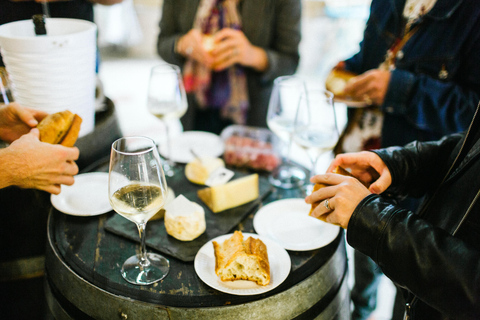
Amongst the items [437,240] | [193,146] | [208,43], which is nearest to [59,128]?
[193,146]

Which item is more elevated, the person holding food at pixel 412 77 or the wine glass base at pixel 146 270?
the person holding food at pixel 412 77

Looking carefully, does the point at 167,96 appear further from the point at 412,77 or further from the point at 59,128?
the point at 412,77

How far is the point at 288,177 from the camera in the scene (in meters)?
1.51

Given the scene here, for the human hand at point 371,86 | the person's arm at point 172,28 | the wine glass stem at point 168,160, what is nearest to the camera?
the wine glass stem at point 168,160

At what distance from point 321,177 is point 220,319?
462 mm

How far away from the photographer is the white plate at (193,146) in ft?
5.35

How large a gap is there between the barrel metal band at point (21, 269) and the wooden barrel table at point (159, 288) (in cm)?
28

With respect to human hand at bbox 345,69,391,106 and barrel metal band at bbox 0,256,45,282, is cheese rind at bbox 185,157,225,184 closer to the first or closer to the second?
barrel metal band at bbox 0,256,45,282

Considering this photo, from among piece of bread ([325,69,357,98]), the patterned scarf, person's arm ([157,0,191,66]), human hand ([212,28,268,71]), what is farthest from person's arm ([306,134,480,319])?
person's arm ([157,0,191,66])

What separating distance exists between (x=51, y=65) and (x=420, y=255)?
1261 millimetres

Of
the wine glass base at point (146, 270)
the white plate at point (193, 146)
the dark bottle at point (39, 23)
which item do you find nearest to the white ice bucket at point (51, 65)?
the dark bottle at point (39, 23)

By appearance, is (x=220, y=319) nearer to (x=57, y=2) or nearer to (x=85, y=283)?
(x=85, y=283)

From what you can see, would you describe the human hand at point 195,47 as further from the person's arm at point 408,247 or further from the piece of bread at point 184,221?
the person's arm at point 408,247

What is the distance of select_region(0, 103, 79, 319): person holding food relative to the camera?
1057mm
